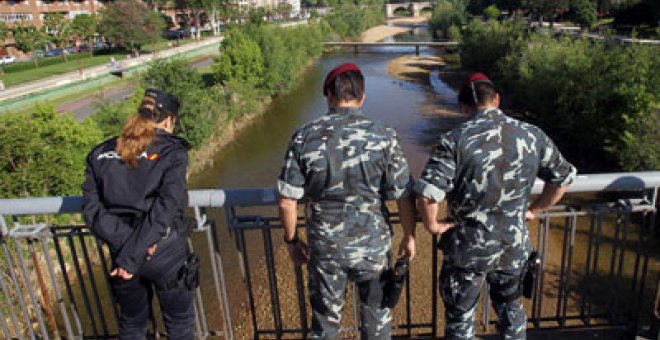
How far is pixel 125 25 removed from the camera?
190 ft

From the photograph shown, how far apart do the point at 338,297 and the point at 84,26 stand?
63.5 m

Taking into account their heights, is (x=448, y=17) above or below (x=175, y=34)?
above

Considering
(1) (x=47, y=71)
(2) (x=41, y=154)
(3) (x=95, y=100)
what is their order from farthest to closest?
(1) (x=47, y=71), (3) (x=95, y=100), (2) (x=41, y=154)

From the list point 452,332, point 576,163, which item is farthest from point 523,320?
point 576,163

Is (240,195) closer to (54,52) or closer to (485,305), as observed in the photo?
(485,305)

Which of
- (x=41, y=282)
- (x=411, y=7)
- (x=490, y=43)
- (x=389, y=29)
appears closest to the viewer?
(x=41, y=282)

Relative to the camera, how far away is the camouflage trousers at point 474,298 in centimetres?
330

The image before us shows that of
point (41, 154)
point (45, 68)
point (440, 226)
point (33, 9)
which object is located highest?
point (33, 9)

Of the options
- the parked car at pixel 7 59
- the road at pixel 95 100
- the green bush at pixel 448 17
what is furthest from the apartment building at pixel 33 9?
the green bush at pixel 448 17

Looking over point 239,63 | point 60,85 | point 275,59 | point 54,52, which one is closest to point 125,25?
point 54,52

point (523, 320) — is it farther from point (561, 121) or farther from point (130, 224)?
point (561, 121)

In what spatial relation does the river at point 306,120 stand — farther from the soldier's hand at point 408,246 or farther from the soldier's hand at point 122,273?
the soldier's hand at point 122,273

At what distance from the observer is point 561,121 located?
25.3 metres

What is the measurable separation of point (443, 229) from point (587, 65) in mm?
24200
